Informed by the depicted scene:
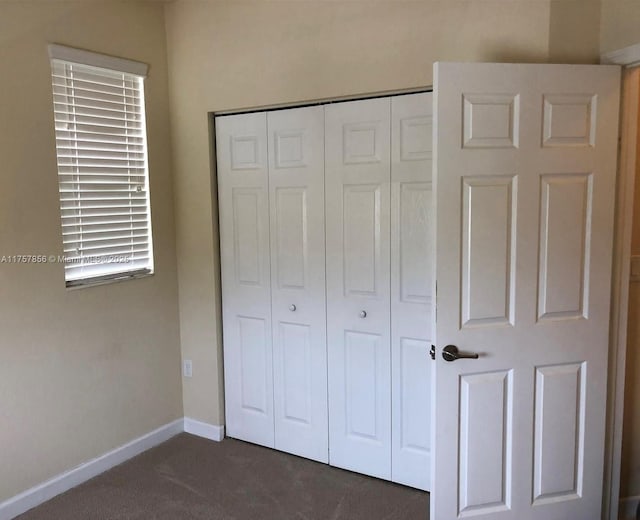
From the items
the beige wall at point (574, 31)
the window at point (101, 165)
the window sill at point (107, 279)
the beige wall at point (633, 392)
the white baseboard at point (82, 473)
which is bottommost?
the white baseboard at point (82, 473)

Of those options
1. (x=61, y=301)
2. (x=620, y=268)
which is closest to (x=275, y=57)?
(x=61, y=301)

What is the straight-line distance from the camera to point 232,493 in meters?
2.79

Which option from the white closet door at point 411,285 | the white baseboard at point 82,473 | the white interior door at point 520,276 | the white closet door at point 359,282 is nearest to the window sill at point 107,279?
the white baseboard at point 82,473

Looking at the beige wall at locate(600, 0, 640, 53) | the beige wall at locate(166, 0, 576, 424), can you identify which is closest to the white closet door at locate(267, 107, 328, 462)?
the beige wall at locate(166, 0, 576, 424)

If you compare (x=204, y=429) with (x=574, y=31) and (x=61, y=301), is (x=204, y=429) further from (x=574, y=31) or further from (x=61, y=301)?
(x=574, y=31)

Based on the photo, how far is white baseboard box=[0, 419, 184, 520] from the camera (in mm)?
2602

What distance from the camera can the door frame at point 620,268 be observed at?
220 centimetres

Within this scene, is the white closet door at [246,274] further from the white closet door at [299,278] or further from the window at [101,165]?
the window at [101,165]

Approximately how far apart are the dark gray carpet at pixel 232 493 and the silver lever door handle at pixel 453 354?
931 mm

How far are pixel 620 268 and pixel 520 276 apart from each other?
502 millimetres

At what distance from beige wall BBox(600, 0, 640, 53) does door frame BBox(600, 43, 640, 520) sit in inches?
1.5

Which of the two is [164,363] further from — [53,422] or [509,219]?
[509,219]

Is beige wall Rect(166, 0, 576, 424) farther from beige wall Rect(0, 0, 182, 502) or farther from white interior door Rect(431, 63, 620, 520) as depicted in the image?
white interior door Rect(431, 63, 620, 520)

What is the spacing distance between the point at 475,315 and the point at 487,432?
487 mm
